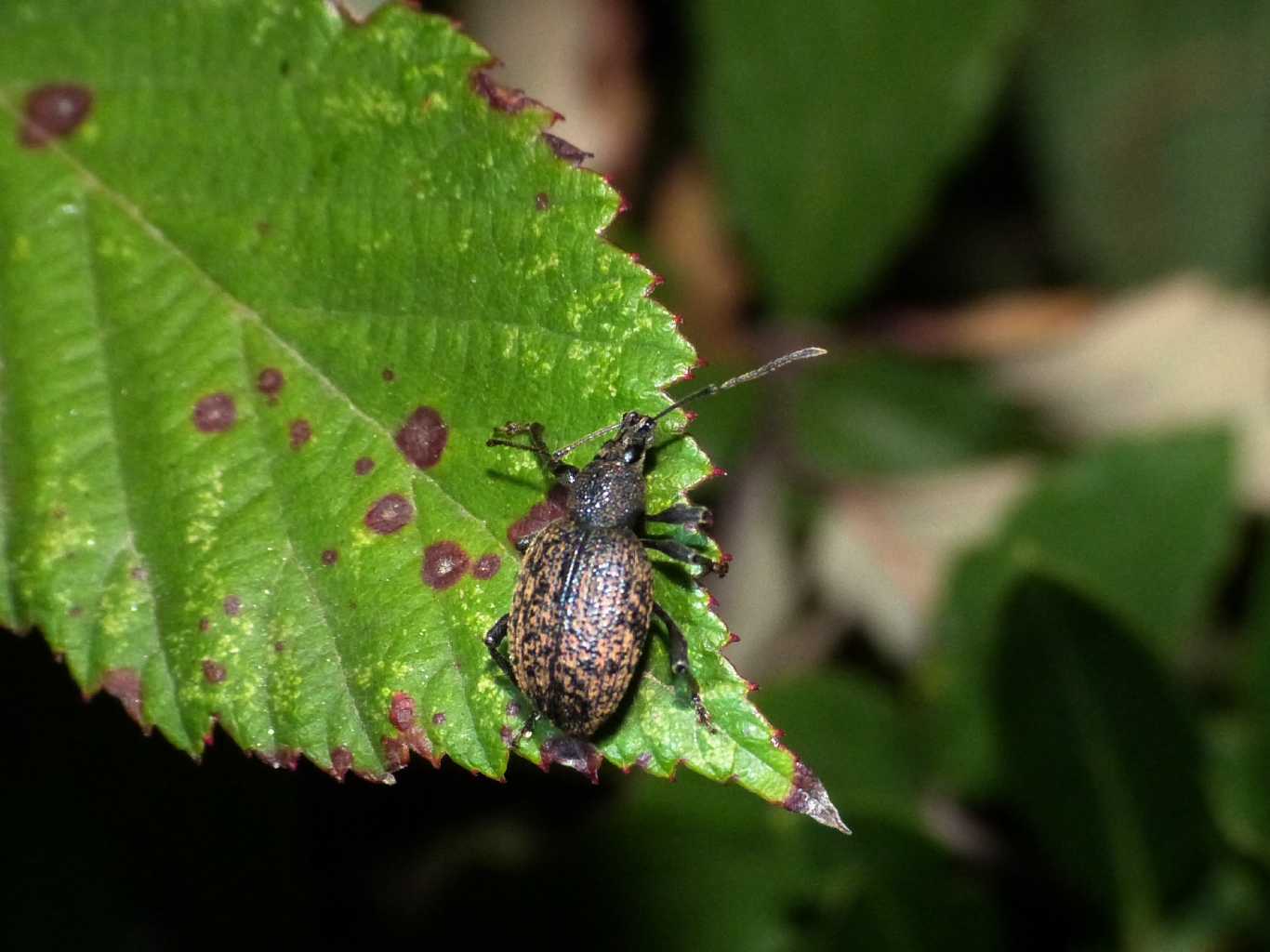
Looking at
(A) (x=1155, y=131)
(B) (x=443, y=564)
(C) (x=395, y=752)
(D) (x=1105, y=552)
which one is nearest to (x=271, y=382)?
(B) (x=443, y=564)

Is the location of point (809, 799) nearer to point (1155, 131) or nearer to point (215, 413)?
point (215, 413)

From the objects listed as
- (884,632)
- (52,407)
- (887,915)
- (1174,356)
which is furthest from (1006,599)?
(52,407)

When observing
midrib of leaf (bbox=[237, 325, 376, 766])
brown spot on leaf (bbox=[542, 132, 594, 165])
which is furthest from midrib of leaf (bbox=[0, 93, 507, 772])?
brown spot on leaf (bbox=[542, 132, 594, 165])

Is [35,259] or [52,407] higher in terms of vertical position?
[35,259]

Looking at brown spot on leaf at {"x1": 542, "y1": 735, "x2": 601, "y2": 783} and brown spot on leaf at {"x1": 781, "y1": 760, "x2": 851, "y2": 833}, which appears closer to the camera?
brown spot on leaf at {"x1": 781, "y1": 760, "x2": 851, "y2": 833}

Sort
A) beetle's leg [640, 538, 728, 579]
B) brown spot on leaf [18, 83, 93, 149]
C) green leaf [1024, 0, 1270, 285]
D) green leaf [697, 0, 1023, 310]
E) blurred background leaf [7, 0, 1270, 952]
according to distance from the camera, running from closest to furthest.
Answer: beetle's leg [640, 538, 728, 579] → brown spot on leaf [18, 83, 93, 149] → blurred background leaf [7, 0, 1270, 952] → green leaf [697, 0, 1023, 310] → green leaf [1024, 0, 1270, 285]

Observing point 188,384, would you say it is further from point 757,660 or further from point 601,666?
point 757,660

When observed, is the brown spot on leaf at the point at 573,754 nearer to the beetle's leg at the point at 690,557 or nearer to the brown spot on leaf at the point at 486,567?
the brown spot on leaf at the point at 486,567

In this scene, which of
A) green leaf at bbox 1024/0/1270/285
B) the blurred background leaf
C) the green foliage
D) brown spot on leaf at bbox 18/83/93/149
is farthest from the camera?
green leaf at bbox 1024/0/1270/285

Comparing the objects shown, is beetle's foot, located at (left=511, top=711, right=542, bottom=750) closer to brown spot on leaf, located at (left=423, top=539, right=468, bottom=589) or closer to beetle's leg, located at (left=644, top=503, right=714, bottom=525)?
brown spot on leaf, located at (left=423, top=539, right=468, bottom=589)
